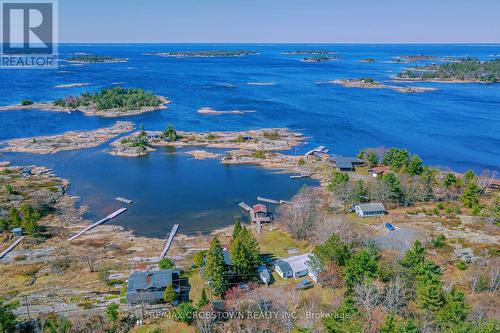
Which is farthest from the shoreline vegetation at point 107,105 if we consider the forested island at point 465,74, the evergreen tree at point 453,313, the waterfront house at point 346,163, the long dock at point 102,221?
the forested island at point 465,74

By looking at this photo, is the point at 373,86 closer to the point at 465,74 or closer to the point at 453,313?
the point at 465,74

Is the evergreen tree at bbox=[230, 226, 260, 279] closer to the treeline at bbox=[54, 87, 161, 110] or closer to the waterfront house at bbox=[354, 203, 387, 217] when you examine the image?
the waterfront house at bbox=[354, 203, 387, 217]

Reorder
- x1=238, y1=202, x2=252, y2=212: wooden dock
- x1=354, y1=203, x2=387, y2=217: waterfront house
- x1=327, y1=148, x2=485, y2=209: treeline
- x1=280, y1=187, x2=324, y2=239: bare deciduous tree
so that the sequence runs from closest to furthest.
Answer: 1. x1=280, y1=187, x2=324, y2=239: bare deciduous tree
2. x1=354, y1=203, x2=387, y2=217: waterfront house
3. x1=327, y1=148, x2=485, y2=209: treeline
4. x1=238, y1=202, x2=252, y2=212: wooden dock

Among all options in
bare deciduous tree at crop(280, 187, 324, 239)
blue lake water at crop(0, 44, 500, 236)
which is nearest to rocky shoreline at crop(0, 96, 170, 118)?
blue lake water at crop(0, 44, 500, 236)

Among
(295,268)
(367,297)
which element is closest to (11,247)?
(295,268)

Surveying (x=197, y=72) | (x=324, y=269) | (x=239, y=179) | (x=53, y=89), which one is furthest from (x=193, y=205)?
(x=197, y=72)
